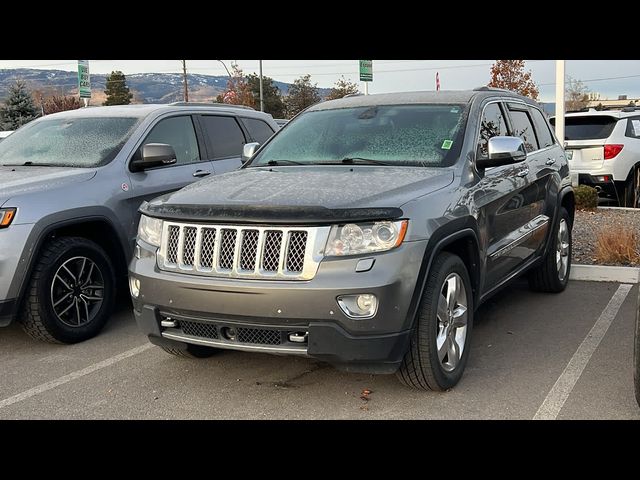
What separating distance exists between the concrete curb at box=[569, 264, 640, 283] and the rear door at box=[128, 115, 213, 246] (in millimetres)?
3876

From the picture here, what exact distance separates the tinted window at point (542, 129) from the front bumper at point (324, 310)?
10.4ft

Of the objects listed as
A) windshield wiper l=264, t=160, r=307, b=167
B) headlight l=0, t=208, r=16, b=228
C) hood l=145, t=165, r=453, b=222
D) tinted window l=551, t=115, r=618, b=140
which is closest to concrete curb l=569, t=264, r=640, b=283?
hood l=145, t=165, r=453, b=222

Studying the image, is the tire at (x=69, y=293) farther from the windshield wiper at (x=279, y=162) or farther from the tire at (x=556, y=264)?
the tire at (x=556, y=264)

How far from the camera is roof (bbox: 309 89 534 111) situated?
5.07 metres

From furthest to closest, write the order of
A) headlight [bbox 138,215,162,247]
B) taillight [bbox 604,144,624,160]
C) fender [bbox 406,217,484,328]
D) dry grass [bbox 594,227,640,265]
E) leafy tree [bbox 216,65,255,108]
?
leafy tree [bbox 216,65,255,108]
taillight [bbox 604,144,624,160]
dry grass [bbox 594,227,640,265]
headlight [bbox 138,215,162,247]
fender [bbox 406,217,484,328]

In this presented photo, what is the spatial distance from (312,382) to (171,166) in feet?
9.65

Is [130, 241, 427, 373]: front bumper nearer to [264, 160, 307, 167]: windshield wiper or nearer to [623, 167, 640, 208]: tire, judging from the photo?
[264, 160, 307, 167]: windshield wiper

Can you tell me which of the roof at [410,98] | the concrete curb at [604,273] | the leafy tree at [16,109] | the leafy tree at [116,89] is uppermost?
the leafy tree at [116,89]

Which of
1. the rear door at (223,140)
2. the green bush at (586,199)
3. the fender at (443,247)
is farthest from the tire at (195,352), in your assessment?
the green bush at (586,199)

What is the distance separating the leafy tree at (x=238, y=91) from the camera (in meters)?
49.6

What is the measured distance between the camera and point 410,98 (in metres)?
5.21

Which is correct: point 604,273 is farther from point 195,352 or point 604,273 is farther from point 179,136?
point 179,136

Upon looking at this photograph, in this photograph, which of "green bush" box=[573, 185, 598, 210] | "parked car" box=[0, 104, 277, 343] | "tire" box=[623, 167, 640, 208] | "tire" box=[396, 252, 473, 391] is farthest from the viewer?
"tire" box=[623, 167, 640, 208]

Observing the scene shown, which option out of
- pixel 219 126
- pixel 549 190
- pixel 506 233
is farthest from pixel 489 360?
pixel 219 126
